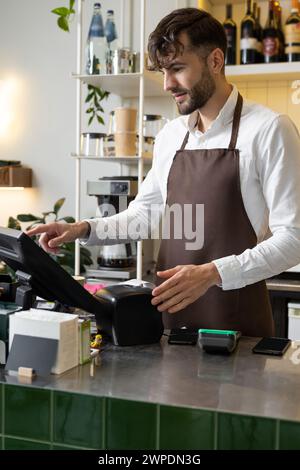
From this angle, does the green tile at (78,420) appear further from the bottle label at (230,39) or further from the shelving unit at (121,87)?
the bottle label at (230,39)

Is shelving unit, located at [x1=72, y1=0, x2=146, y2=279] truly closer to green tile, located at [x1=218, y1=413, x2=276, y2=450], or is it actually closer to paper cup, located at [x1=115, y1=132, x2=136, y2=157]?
paper cup, located at [x1=115, y1=132, x2=136, y2=157]

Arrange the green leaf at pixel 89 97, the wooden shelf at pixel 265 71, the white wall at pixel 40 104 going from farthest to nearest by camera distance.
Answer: the white wall at pixel 40 104
the green leaf at pixel 89 97
the wooden shelf at pixel 265 71

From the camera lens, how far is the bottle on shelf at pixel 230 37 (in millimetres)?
3182

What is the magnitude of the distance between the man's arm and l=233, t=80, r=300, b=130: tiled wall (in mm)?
1557

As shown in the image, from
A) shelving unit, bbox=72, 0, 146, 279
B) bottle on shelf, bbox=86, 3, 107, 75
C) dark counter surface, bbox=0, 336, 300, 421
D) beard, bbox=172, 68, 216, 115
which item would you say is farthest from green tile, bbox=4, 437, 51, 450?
bottle on shelf, bbox=86, 3, 107, 75

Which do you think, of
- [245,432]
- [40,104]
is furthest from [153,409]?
[40,104]

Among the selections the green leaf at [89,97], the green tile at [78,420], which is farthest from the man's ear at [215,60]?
the green leaf at [89,97]

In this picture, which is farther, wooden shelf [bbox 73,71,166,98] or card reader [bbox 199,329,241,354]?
wooden shelf [bbox 73,71,166,98]

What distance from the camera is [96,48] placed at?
10.3 ft

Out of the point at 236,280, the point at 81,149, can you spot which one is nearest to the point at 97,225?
the point at 236,280

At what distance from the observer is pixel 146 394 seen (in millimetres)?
1077

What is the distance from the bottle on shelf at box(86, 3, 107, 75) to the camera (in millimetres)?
3119

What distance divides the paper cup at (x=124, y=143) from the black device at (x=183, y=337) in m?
1.62

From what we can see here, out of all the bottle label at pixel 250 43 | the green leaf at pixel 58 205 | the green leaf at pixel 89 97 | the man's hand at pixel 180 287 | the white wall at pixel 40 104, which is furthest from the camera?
the white wall at pixel 40 104
